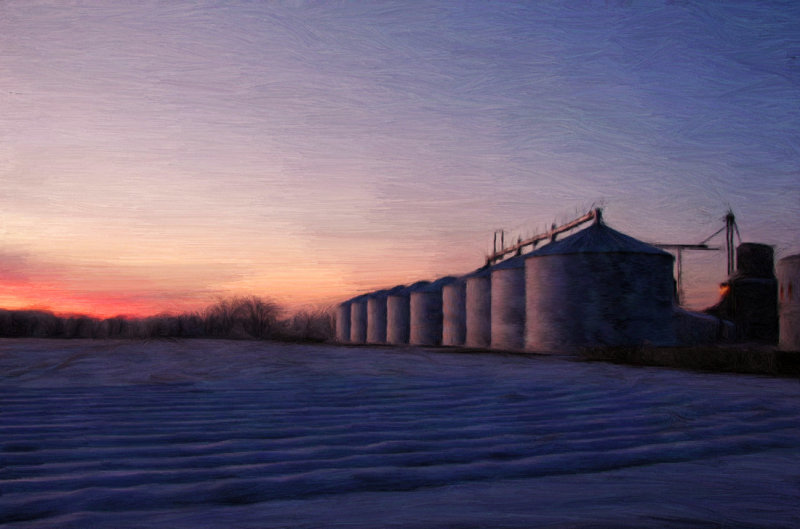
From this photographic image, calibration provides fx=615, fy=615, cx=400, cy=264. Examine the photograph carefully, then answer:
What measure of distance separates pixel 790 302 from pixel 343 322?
42318mm

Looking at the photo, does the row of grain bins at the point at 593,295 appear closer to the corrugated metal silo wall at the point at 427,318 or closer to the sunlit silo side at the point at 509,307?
the sunlit silo side at the point at 509,307

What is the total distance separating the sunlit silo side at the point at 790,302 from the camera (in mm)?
14383

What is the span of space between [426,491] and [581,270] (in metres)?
16.2

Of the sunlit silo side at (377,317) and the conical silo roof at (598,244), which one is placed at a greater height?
the conical silo roof at (598,244)

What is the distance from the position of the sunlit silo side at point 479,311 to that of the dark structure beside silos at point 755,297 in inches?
629

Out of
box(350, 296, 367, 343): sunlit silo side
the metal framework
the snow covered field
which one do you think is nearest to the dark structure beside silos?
the metal framework

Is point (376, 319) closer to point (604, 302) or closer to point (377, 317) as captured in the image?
point (377, 317)

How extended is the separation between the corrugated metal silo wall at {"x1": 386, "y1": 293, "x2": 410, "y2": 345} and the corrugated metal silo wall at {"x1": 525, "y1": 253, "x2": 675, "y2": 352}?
20.0m

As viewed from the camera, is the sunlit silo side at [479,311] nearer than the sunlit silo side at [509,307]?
No

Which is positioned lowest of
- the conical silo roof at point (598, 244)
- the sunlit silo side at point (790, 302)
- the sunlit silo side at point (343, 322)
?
the sunlit silo side at point (343, 322)

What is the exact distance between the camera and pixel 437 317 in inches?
1342

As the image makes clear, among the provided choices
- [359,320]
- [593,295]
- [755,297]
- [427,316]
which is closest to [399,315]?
[427,316]

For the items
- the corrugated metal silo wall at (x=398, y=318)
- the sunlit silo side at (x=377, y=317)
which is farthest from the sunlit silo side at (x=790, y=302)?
the sunlit silo side at (x=377, y=317)

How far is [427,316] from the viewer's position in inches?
1353
